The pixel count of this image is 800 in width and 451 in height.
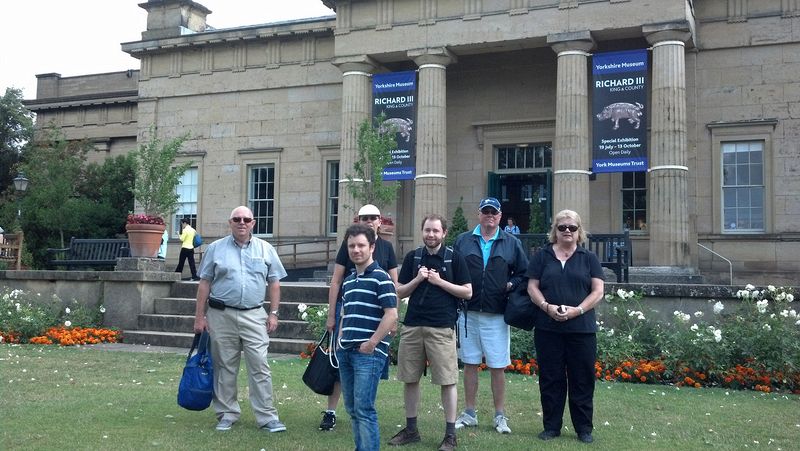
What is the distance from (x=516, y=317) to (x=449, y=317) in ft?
2.20

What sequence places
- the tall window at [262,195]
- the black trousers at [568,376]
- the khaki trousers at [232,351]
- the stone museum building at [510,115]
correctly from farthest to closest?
the tall window at [262,195]
the stone museum building at [510,115]
the khaki trousers at [232,351]
the black trousers at [568,376]

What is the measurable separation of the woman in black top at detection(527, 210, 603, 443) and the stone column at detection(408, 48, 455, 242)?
14.3 meters

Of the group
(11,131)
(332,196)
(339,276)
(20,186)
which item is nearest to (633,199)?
(332,196)

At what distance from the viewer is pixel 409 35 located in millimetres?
22094

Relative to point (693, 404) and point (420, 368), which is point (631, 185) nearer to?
point (693, 404)

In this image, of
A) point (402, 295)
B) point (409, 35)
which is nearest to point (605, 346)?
point (402, 295)

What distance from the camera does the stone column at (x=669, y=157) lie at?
19.0 metres

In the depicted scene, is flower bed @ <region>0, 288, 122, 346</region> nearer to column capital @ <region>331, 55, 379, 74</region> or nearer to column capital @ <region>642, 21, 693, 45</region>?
column capital @ <region>331, 55, 379, 74</region>

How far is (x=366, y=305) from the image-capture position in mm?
5902

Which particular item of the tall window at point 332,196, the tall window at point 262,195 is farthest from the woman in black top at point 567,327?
the tall window at point 262,195

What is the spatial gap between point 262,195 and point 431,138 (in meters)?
7.43

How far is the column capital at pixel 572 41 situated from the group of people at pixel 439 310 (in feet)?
45.0

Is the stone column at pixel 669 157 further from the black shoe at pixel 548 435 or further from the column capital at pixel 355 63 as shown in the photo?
the black shoe at pixel 548 435

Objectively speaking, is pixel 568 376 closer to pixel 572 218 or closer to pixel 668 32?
pixel 572 218
